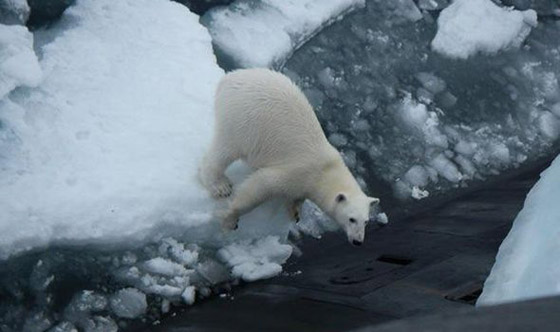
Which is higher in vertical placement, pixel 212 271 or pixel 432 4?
pixel 432 4

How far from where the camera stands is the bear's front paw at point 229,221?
4282mm

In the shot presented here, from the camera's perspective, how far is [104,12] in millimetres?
5551

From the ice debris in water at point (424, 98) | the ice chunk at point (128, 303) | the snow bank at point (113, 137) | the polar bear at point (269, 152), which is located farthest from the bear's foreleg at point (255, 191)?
the ice debris in water at point (424, 98)

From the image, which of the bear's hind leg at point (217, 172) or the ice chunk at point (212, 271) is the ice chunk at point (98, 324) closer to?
the ice chunk at point (212, 271)

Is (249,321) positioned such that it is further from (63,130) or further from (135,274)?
(63,130)

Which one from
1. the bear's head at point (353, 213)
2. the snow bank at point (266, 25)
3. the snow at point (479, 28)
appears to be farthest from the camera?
the snow at point (479, 28)

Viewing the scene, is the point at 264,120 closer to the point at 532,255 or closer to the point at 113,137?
the point at 113,137

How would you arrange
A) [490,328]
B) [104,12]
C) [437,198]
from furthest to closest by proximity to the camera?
[104,12] < [437,198] < [490,328]

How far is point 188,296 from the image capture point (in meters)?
3.88

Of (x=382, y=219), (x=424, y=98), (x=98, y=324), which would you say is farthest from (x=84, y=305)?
(x=424, y=98)

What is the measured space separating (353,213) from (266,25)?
2.16m

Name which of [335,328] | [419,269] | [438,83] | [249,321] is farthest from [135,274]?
[438,83]

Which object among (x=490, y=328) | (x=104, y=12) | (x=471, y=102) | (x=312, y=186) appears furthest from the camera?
(x=471, y=102)

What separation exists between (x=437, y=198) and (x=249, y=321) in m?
1.95
